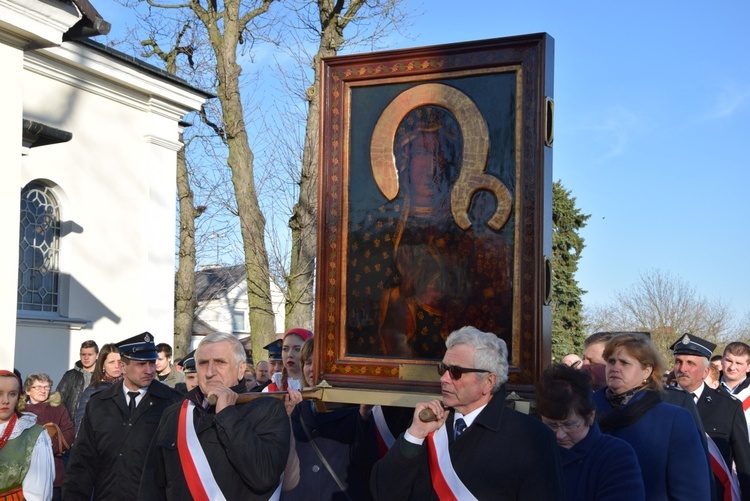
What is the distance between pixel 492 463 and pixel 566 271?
3140cm

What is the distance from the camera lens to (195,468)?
4.50 metres

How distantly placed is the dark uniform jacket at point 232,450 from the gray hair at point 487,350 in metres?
1.08

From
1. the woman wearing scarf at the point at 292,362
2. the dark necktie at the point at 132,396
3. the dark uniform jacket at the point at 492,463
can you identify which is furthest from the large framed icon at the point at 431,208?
the dark necktie at the point at 132,396

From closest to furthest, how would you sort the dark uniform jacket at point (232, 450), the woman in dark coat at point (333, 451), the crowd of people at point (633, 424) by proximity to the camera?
the crowd of people at point (633, 424) → the dark uniform jacket at point (232, 450) → the woman in dark coat at point (333, 451)

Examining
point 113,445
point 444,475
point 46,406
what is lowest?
point 46,406

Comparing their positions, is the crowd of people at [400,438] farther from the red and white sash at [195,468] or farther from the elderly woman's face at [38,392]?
the elderly woman's face at [38,392]

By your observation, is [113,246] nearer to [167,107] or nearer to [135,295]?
[135,295]

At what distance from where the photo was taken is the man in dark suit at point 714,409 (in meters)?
7.09

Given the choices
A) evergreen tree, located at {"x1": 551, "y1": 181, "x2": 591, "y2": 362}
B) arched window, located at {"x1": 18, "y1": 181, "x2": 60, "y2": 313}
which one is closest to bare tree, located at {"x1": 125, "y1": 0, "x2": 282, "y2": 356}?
arched window, located at {"x1": 18, "y1": 181, "x2": 60, "y2": 313}

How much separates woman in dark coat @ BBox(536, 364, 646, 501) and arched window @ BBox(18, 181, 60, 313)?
12312 millimetres

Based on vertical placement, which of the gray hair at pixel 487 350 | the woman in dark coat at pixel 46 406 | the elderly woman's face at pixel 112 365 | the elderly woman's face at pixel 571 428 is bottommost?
the woman in dark coat at pixel 46 406

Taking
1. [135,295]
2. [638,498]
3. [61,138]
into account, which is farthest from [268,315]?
[638,498]

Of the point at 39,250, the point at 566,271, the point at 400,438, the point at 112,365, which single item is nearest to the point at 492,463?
the point at 400,438

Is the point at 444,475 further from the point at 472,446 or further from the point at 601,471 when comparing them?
the point at 601,471
